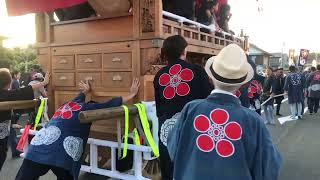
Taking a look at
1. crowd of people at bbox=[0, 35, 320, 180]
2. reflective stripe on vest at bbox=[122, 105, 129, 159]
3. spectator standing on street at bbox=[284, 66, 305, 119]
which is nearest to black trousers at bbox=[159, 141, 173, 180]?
crowd of people at bbox=[0, 35, 320, 180]

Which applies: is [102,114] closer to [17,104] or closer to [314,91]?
[17,104]

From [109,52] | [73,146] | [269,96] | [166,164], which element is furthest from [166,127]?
[269,96]

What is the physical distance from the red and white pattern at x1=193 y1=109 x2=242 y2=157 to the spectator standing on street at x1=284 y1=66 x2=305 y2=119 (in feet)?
33.3

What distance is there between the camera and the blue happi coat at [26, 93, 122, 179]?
133 inches

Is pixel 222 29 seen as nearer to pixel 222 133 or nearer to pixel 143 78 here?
pixel 143 78

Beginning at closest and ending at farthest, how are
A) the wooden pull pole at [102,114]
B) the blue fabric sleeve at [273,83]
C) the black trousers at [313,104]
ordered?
the wooden pull pole at [102,114]
the blue fabric sleeve at [273,83]
the black trousers at [313,104]

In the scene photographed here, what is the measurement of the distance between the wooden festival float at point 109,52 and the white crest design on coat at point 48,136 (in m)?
0.54

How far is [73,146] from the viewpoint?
11.5 ft

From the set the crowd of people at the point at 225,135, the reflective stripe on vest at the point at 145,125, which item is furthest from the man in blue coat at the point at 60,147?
the crowd of people at the point at 225,135

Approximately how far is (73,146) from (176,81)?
112 centimetres

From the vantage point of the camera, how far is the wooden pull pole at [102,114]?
317 centimetres

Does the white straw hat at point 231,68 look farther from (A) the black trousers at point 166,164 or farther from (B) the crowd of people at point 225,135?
(A) the black trousers at point 166,164

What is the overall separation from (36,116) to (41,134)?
1.24m

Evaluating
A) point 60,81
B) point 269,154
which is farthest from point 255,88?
point 269,154
